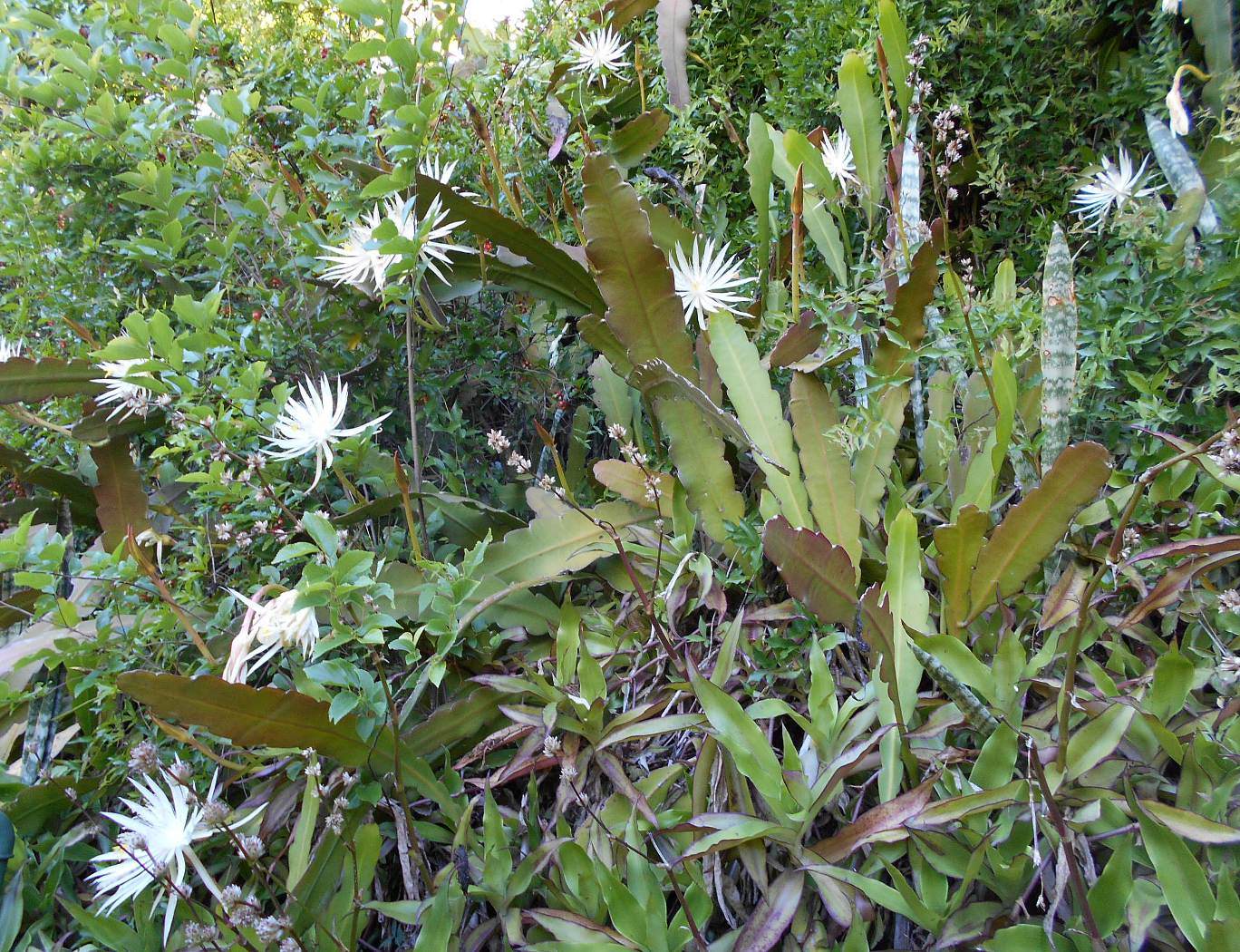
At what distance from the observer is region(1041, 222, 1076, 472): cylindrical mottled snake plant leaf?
138 cm

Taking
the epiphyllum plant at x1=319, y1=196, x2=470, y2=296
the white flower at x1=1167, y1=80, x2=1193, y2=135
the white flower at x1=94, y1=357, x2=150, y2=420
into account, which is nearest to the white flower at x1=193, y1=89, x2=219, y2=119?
the epiphyllum plant at x1=319, y1=196, x2=470, y2=296

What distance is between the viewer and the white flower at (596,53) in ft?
7.01

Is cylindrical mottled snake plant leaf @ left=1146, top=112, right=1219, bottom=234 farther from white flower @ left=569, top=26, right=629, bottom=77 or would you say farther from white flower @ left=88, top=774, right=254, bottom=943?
white flower @ left=88, top=774, right=254, bottom=943

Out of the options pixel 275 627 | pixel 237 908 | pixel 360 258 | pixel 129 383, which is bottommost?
pixel 237 908

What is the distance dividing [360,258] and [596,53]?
3.19 ft

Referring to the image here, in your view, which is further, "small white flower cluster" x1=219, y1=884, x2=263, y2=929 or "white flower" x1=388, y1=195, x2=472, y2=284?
"white flower" x1=388, y1=195, x2=472, y2=284

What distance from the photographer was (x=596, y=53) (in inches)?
84.7

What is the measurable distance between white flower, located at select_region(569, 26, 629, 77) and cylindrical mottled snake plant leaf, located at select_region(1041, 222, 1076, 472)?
1.25 m

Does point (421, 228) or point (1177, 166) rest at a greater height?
point (421, 228)

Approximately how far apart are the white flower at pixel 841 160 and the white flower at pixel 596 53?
608 millimetres

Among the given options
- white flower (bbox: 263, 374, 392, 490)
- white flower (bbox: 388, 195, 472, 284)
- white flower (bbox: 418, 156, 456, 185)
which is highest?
white flower (bbox: 418, 156, 456, 185)

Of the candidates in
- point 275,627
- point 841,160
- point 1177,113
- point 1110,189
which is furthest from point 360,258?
point 1110,189

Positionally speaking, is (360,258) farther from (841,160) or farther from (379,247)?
(841,160)

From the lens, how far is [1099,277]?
1.56 m
